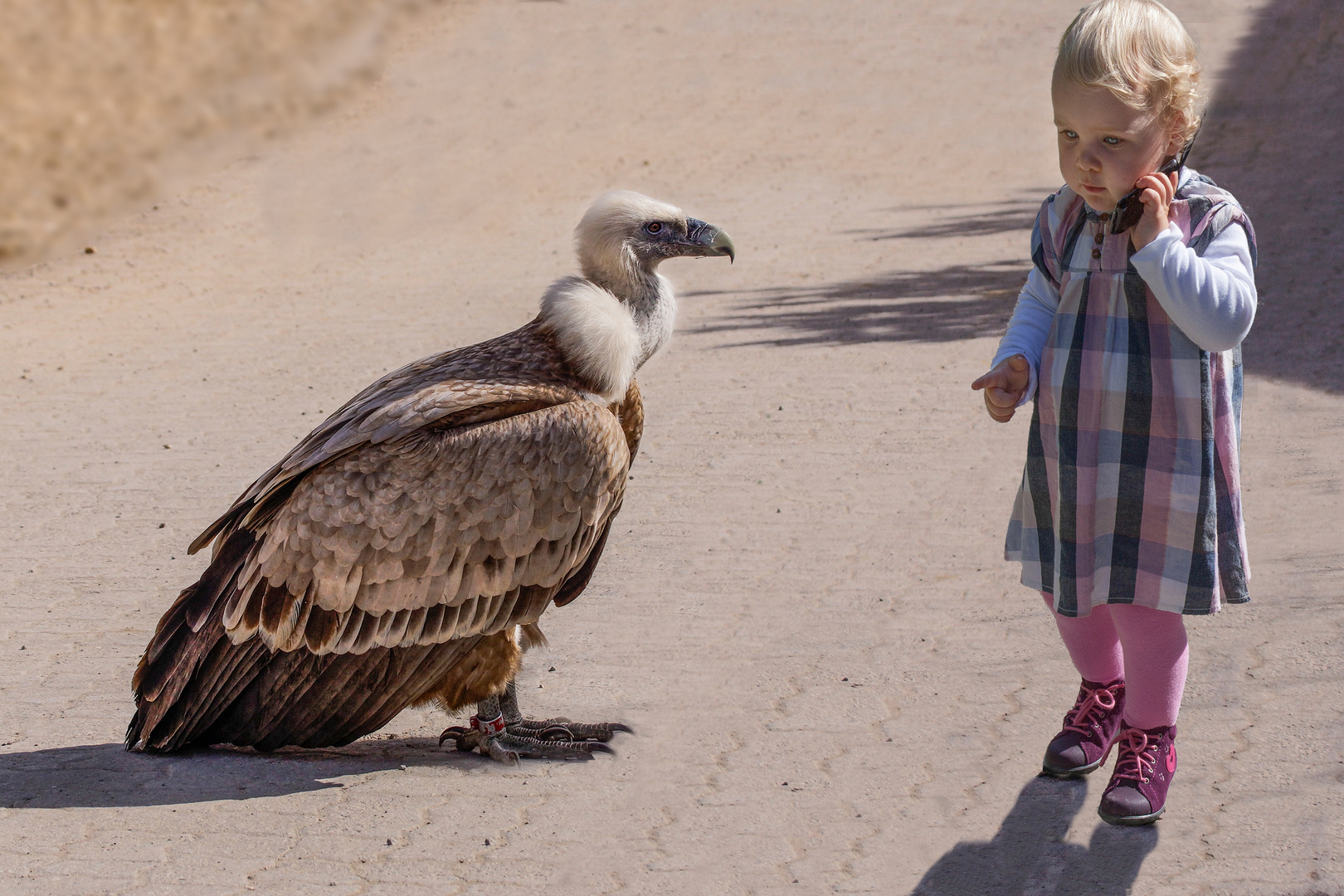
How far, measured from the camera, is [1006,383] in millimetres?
3977

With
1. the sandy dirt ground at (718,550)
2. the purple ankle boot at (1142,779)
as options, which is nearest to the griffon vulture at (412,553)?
the sandy dirt ground at (718,550)

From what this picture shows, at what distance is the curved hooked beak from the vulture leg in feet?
5.84

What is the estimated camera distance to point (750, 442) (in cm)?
838

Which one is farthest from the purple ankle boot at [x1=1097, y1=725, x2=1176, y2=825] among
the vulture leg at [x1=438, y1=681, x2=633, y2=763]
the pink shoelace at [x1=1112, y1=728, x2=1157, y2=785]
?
the vulture leg at [x1=438, y1=681, x2=633, y2=763]

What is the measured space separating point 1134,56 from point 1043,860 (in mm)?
2266

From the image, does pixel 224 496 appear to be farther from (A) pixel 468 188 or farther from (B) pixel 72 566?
(A) pixel 468 188

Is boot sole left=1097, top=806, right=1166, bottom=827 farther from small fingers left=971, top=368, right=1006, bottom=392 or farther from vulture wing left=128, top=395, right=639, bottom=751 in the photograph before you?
vulture wing left=128, top=395, right=639, bottom=751

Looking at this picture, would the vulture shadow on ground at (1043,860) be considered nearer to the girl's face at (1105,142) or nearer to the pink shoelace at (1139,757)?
the pink shoelace at (1139,757)

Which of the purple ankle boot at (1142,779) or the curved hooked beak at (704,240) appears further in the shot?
the curved hooked beak at (704,240)

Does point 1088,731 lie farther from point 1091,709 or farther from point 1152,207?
point 1152,207

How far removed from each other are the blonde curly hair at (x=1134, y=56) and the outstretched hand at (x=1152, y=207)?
180 millimetres

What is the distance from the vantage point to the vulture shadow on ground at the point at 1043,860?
3889 mm

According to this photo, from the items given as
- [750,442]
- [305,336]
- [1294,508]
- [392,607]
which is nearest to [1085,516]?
[392,607]

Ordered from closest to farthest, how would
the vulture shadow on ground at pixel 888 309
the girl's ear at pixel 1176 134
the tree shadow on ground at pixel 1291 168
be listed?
the girl's ear at pixel 1176 134
the tree shadow on ground at pixel 1291 168
the vulture shadow on ground at pixel 888 309
